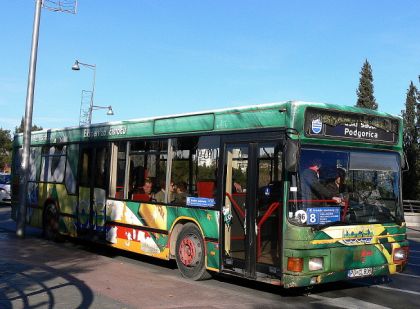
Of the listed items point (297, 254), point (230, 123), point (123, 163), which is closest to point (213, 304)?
point (297, 254)

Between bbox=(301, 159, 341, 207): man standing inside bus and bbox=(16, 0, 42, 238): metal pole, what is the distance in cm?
944

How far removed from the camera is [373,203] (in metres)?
7.91

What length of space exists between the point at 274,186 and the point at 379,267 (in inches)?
80.7

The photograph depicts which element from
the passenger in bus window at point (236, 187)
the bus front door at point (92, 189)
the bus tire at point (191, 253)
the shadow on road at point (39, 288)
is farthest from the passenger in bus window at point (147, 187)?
the passenger in bus window at point (236, 187)

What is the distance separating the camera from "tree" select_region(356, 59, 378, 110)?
53.0 meters

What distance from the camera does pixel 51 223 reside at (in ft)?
45.0

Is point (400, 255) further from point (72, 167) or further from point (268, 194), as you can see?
point (72, 167)

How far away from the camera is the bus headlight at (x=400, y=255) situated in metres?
8.01

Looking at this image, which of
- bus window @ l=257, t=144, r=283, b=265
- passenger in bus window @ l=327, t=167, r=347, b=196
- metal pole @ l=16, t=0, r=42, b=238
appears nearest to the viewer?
bus window @ l=257, t=144, r=283, b=265

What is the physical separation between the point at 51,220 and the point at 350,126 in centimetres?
894

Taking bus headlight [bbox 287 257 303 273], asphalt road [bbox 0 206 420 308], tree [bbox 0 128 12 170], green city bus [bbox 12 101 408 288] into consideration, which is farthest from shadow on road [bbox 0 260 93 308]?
tree [bbox 0 128 12 170]

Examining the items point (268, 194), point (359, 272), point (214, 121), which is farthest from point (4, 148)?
point (359, 272)

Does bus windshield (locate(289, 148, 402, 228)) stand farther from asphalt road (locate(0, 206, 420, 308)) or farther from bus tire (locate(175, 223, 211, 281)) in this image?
bus tire (locate(175, 223, 211, 281))

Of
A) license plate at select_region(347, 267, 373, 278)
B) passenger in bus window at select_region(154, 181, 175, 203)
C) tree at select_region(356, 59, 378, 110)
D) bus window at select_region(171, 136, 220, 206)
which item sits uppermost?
tree at select_region(356, 59, 378, 110)
